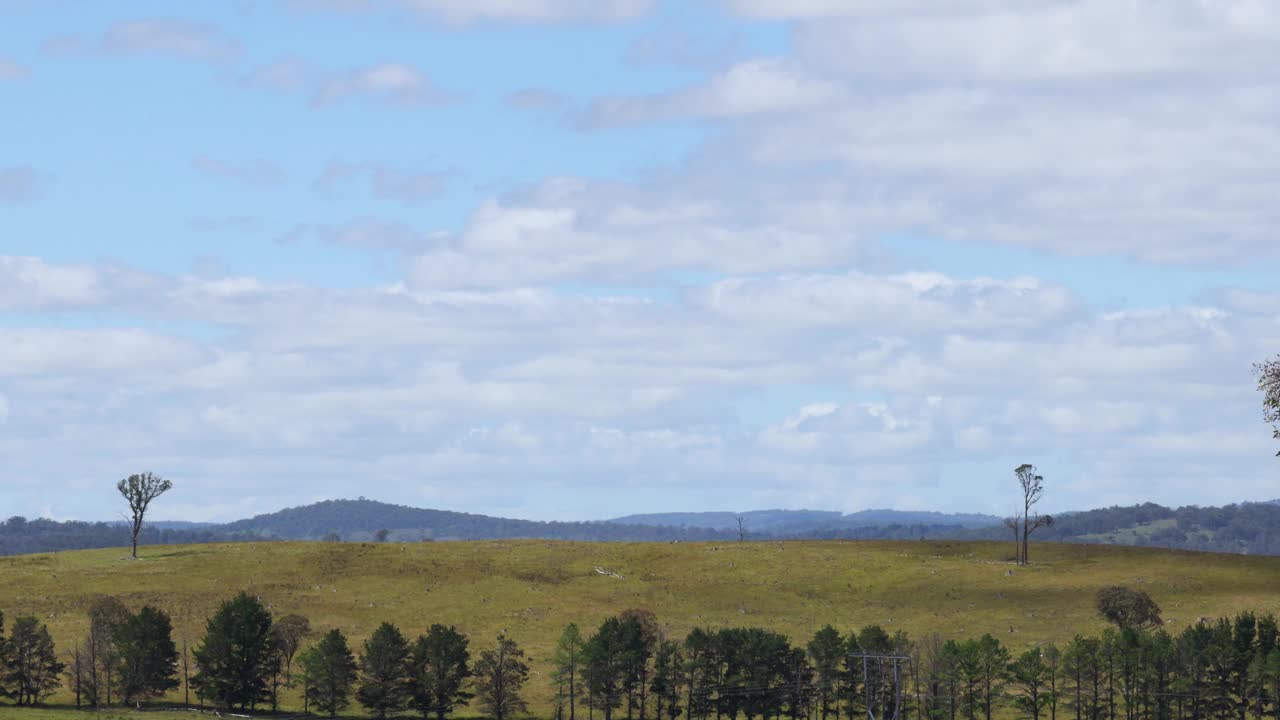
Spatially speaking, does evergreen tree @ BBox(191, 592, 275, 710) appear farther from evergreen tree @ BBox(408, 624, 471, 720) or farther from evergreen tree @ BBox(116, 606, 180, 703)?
evergreen tree @ BBox(408, 624, 471, 720)

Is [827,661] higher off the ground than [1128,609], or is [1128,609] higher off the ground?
[1128,609]

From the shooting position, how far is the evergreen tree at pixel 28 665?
14900cm

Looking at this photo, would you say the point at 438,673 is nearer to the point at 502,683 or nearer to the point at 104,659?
the point at 502,683

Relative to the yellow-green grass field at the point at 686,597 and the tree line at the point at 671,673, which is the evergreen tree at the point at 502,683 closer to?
the tree line at the point at 671,673

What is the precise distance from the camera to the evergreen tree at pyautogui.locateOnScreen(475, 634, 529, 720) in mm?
148625

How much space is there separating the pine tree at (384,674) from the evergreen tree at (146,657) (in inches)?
730

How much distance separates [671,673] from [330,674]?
31.5m

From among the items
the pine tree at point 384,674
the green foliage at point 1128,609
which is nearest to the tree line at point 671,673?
the pine tree at point 384,674

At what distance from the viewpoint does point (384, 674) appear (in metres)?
150

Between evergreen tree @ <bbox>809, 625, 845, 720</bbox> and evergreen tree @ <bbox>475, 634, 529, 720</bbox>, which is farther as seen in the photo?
evergreen tree @ <bbox>809, 625, 845, 720</bbox>

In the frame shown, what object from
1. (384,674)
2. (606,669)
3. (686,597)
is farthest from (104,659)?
(686,597)

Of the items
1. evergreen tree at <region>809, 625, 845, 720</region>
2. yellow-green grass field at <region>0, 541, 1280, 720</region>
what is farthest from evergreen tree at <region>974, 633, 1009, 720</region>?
yellow-green grass field at <region>0, 541, 1280, 720</region>

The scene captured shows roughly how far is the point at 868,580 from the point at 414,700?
215ft

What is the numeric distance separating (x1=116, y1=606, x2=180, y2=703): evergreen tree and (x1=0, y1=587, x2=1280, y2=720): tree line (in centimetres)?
15
